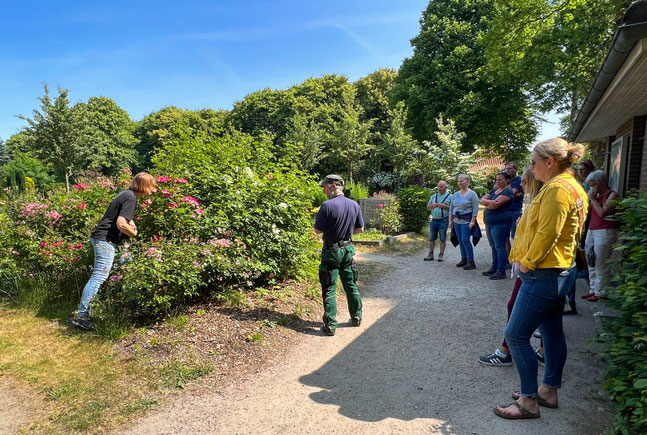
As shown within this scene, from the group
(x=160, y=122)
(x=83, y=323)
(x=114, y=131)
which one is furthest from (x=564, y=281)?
(x=114, y=131)

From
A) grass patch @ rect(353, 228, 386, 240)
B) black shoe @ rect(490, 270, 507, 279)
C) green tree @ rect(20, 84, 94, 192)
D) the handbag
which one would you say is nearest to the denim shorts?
black shoe @ rect(490, 270, 507, 279)

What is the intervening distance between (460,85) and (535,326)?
72.6 feet

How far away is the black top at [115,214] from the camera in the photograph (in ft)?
13.5

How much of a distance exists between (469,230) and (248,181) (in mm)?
4402

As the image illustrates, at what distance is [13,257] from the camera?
17.1 feet

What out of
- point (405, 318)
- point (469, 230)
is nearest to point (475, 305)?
point (405, 318)

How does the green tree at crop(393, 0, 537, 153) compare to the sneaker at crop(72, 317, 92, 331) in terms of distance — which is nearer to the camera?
the sneaker at crop(72, 317, 92, 331)

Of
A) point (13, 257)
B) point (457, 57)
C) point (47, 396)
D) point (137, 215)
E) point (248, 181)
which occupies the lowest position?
point (47, 396)

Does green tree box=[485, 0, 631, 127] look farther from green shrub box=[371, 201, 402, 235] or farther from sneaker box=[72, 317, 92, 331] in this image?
sneaker box=[72, 317, 92, 331]

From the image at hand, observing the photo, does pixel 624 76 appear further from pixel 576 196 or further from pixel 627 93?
pixel 576 196

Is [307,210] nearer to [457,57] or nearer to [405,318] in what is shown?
[405,318]

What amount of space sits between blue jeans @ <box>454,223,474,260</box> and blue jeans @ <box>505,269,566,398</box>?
4.52 metres

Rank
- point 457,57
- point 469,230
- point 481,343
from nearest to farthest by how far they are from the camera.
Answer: point 481,343
point 469,230
point 457,57

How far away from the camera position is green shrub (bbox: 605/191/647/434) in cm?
210
